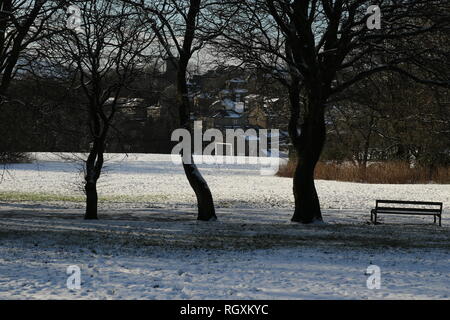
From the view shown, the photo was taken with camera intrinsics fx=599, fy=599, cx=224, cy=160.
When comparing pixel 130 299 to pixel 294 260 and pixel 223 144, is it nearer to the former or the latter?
pixel 294 260

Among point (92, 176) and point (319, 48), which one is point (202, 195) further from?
point (319, 48)

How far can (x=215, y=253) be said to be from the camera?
11617 mm

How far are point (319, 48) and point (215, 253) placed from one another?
28.3ft

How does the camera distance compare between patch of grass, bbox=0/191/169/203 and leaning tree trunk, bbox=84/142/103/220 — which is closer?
leaning tree trunk, bbox=84/142/103/220

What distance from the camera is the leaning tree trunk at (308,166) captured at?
18.0 metres

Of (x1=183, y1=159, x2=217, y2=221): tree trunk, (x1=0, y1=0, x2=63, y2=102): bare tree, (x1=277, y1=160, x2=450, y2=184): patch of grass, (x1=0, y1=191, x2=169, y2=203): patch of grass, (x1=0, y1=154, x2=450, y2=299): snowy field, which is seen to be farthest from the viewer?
(x1=277, y1=160, x2=450, y2=184): patch of grass

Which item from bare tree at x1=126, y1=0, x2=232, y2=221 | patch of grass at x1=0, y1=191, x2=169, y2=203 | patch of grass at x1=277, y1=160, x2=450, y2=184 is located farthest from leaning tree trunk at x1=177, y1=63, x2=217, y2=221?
patch of grass at x1=277, y1=160, x2=450, y2=184

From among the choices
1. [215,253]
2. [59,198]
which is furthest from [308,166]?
[59,198]

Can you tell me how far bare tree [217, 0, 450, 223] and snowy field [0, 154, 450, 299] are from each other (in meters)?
2.54

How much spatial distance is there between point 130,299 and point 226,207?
17523 millimetres

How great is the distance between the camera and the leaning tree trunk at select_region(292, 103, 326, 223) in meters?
18.0

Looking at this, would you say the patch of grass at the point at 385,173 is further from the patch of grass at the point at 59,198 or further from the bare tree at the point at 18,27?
the bare tree at the point at 18,27

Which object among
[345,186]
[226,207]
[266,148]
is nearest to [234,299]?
[226,207]

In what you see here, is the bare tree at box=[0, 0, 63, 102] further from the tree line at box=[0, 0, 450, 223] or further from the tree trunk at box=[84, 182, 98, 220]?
the tree trunk at box=[84, 182, 98, 220]
